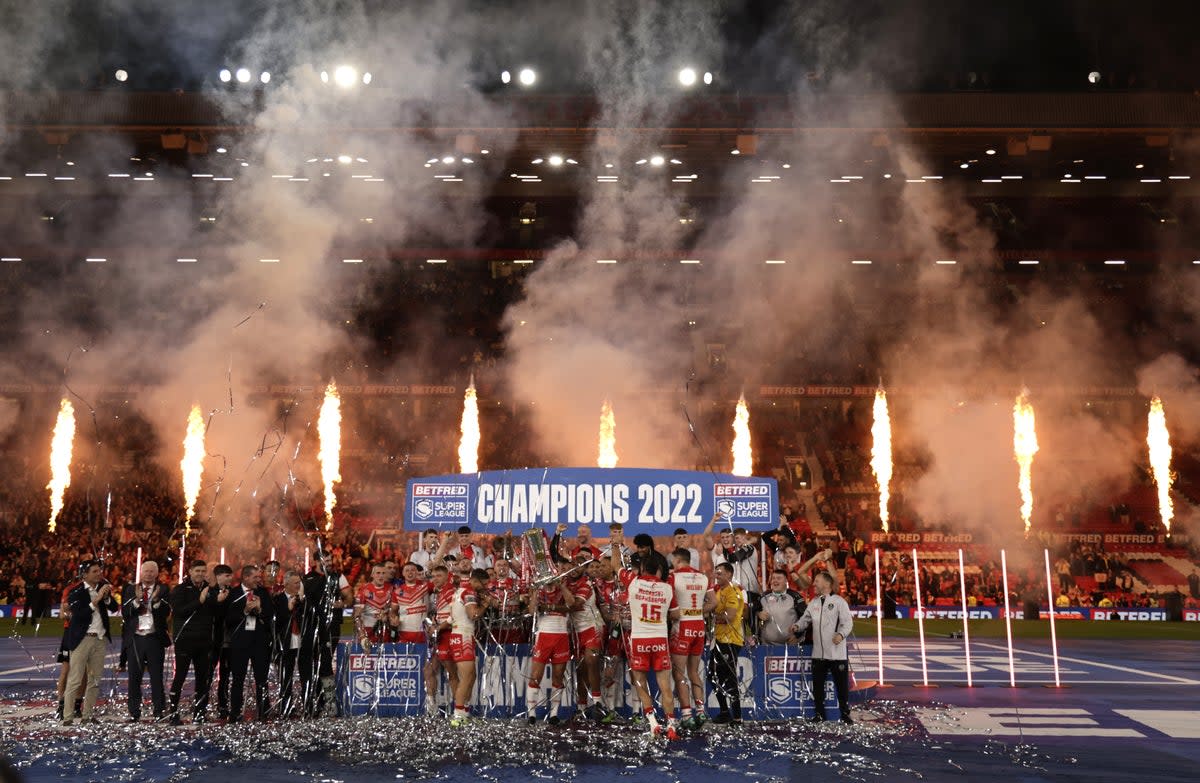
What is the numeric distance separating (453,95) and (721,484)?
54.3 ft

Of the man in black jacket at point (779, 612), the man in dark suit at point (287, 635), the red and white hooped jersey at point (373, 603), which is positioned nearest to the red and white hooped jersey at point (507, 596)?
the red and white hooped jersey at point (373, 603)

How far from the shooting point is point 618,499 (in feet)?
39.2

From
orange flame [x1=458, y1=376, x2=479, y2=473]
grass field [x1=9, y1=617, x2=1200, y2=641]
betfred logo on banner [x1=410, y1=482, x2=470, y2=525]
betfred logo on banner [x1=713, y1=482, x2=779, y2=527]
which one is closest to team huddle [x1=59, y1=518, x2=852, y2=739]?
betfred logo on banner [x1=713, y1=482, x2=779, y2=527]

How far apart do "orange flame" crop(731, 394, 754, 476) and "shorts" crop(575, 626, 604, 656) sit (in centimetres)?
A: 2426

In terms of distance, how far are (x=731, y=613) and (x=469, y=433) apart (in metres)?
23.8

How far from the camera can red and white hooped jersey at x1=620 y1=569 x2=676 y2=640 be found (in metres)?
8.82

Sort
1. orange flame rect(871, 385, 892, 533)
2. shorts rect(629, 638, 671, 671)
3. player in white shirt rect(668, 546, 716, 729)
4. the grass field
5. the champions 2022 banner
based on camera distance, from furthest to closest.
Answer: orange flame rect(871, 385, 892, 533) → the grass field → the champions 2022 banner → player in white shirt rect(668, 546, 716, 729) → shorts rect(629, 638, 671, 671)

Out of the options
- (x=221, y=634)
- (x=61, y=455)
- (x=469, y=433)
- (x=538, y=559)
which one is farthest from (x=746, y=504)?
(x=61, y=455)

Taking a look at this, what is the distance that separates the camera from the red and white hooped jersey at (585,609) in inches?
368

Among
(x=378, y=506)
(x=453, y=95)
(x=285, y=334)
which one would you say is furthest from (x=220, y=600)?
(x=378, y=506)

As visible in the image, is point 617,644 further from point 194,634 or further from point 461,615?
point 194,634

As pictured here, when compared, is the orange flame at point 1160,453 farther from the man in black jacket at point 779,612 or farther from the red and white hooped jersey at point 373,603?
the red and white hooped jersey at point 373,603

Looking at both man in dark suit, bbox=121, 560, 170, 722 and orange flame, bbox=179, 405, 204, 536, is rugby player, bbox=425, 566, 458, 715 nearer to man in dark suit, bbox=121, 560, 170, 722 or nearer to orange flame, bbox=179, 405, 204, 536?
man in dark suit, bbox=121, 560, 170, 722

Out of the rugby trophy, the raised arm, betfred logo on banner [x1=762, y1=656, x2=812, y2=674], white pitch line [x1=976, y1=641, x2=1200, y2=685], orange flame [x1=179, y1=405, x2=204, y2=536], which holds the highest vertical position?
orange flame [x1=179, y1=405, x2=204, y2=536]
